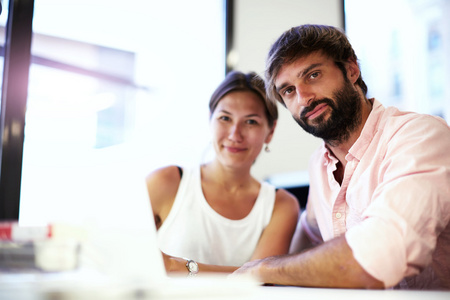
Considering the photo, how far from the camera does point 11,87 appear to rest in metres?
1.95

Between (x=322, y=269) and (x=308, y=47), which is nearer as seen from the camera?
(x=322, y=269)

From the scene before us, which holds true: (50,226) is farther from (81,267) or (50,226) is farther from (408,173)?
(408,173)

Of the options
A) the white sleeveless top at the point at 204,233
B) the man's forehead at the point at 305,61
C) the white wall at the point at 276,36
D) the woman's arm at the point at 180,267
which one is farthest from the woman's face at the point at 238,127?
the white wall at the point at 276,36

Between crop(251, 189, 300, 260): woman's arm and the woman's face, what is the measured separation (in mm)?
253

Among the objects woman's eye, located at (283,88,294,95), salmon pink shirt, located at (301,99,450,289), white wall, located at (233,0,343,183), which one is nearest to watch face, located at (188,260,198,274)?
salmon pink shirt, located at (301,99,450,289)

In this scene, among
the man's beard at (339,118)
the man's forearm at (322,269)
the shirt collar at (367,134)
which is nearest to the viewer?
the man's forearm at (322,269)

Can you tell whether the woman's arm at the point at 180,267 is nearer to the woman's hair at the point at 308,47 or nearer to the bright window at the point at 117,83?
the bright window at the point at 117,83

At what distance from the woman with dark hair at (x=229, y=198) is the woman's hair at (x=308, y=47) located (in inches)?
10.9

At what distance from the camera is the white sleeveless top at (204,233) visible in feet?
5.70

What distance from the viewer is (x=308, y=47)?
1519 millimetres

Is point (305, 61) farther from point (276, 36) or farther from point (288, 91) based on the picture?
point (276, 36)

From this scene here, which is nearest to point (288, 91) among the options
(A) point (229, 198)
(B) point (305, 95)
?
(B) point (305, 95)

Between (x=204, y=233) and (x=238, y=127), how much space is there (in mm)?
483

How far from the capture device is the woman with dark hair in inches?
68.7
